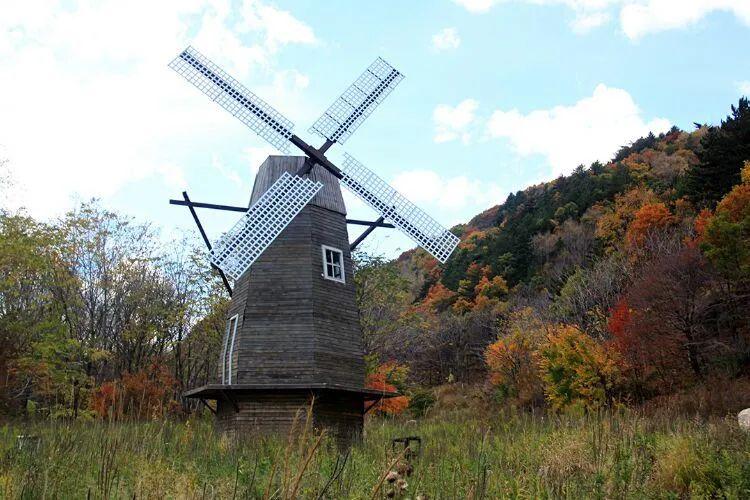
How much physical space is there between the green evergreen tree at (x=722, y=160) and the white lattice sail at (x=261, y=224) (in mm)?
25968

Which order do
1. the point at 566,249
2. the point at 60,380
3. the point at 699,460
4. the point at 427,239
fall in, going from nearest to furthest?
1. the point at 699,460
2. the point at 427,239
3. the point at 60,380
4. the point at 566,249

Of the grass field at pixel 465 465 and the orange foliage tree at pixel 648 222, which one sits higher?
the orange foliage tree at pixel 648 222

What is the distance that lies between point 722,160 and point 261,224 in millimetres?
28855

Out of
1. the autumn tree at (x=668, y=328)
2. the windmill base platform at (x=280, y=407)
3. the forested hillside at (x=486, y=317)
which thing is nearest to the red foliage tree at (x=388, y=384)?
the forested hillside at (x=486, y=317)

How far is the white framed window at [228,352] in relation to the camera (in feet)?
53.8

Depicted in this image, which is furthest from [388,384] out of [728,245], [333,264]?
[728,245]

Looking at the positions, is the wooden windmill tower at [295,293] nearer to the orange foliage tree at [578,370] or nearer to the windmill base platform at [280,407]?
the windmill base platform at [280,407]

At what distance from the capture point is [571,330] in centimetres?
2625

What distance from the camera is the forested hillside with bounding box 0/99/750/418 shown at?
23.7 metres

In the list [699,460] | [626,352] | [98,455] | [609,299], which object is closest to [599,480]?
[699,460]

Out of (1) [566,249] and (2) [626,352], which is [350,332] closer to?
(2) [626,352]

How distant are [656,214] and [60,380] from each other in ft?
107

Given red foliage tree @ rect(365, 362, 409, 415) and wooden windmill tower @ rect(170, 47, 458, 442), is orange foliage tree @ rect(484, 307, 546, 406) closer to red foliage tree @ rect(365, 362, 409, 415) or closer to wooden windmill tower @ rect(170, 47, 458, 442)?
red foliage tree @ rect(365, 362, 409, 415)

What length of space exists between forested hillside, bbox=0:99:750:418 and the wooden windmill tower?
2453 millimetres
